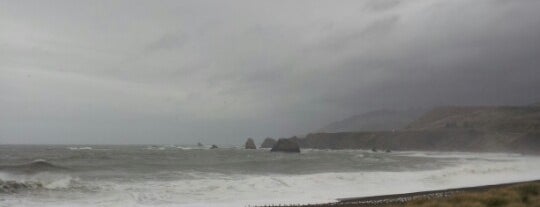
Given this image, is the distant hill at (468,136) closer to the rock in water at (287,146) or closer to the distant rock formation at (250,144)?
the rock in water at (287,146)

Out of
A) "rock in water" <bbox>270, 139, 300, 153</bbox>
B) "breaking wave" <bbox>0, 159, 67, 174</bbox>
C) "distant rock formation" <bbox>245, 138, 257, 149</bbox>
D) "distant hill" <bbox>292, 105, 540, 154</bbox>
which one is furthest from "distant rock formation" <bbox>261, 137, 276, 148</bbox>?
"breaking wave" <bbox>0, 159, 67, 174</bbox>

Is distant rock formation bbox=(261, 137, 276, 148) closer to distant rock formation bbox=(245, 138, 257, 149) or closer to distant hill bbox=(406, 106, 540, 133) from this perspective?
distant rock formation bbox=(245, 138, 257, 149)

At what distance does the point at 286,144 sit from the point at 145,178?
74380 mm

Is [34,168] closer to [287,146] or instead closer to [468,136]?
[287,146]

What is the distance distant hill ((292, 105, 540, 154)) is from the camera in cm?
11623

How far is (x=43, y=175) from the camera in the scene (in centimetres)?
3331

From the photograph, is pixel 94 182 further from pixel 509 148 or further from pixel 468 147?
pixel 468 147

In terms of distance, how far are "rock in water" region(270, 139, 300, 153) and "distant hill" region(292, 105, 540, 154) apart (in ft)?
53.0

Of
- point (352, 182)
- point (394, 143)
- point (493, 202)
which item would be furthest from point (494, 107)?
point (493, 202)

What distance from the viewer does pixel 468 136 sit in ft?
442

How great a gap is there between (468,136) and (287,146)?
58778 mm

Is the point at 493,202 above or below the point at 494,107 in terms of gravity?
below

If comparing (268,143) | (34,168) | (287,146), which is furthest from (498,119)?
(34,168)

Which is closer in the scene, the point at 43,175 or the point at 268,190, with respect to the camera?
the point at 268,190
